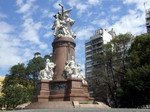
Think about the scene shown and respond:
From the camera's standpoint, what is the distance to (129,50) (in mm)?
42094

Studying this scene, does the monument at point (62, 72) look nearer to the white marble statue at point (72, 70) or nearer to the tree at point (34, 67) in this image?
the white marble statue at point (72, 70)

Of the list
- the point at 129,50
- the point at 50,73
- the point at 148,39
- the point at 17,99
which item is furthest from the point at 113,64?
the point at 50,73

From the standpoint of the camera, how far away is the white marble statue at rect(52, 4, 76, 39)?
28888 mm

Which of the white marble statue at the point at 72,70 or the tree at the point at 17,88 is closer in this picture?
the white marble statue at the point at 72,70

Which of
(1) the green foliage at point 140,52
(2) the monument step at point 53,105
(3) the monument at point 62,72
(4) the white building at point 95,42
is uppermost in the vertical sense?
(4) the white building at point 95,42

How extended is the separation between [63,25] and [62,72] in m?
5.13

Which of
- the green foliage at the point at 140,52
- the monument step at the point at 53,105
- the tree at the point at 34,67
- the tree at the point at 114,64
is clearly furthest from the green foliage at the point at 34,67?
the monument step at the point at 53,105

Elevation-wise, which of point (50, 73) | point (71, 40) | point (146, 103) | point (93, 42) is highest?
point (93, 42)

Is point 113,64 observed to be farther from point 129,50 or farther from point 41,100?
point 41,100

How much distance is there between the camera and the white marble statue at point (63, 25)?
28888 millimetres

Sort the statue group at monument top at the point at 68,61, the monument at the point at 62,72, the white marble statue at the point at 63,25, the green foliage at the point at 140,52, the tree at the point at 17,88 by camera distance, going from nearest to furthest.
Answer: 1. the monument at the point at 62,72
2. the statue group at monument top at the point at 68,61
3. the white marble statue at the point at 63,25
4. the green foliage at the point at 140,52
5. the tree at the point at 17,88

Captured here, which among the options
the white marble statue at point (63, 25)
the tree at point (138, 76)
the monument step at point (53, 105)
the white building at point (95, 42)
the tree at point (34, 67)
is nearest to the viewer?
the monument step at point (53, 105)

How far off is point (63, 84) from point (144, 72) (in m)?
13.5

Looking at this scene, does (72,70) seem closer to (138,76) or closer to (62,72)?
(62,72)
